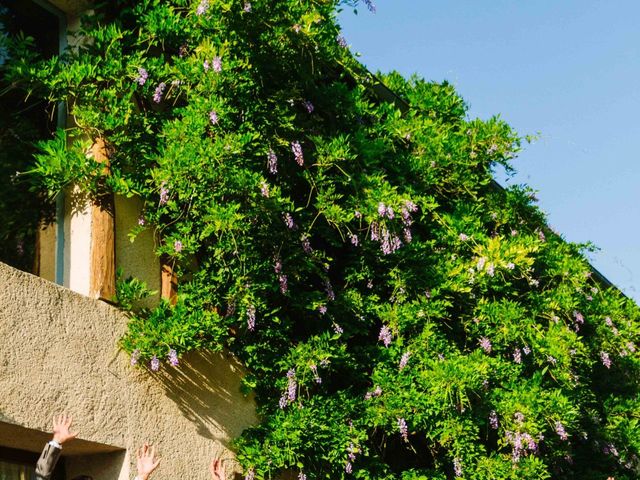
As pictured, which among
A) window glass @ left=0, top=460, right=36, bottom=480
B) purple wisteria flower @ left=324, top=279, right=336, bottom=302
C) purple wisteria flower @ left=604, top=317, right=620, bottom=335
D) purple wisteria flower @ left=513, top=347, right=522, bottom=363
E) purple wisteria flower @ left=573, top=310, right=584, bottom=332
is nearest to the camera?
window glass @ left=0, top=460, right=36, bottom=480

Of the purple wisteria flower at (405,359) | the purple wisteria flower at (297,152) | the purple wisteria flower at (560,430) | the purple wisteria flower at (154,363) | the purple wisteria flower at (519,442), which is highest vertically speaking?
the purple wisteria flower at (297,152)

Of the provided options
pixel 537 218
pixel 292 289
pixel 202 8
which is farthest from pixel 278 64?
pixel 537 218

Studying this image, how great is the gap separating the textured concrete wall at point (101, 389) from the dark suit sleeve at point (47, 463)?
1.62 ft


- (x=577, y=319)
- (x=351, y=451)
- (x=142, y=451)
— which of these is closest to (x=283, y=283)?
(x=351, y=451)

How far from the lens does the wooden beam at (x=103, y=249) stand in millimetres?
6996

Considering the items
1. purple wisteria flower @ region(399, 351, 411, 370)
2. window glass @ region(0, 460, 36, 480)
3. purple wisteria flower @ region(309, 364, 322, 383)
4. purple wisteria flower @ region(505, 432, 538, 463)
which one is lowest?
window glass @ region(0, 460, 36, 480)

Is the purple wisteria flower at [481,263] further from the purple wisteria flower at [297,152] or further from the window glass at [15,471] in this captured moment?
the window glass at [15,471]

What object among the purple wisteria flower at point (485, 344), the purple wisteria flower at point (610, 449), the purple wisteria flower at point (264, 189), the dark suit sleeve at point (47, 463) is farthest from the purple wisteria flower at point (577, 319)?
the dark suit sleeve at point (47, 463)

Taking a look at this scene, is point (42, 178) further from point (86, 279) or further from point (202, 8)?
point (202, 8)

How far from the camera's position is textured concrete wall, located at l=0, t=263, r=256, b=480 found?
6.20m

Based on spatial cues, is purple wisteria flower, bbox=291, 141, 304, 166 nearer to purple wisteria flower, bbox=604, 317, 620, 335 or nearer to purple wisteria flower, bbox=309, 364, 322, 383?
purple wisteria flower, bbox=309, 364, 322, 383

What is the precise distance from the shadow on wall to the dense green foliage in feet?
0.49

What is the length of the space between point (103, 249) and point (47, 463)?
1892 mm

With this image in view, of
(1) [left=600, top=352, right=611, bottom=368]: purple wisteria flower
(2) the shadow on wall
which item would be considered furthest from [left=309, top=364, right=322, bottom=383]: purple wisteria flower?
(1) [left=600, top=352, right=611, bottom=368]: purple wisteria flower
